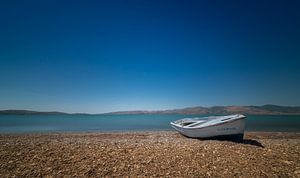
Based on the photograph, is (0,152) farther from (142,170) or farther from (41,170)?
(142,170)

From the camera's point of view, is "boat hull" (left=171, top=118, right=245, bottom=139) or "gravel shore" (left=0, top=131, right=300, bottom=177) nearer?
"gravel shore" (left=0, top=131, right=300, bottom=177)

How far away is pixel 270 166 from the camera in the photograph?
6926 mm

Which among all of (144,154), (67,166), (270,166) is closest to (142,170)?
(144,154)

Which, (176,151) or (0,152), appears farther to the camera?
(176,151)

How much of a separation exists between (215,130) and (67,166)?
11.4 metres

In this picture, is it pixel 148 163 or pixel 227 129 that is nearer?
pixel 148 163

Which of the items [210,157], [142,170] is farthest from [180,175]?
[210,157]

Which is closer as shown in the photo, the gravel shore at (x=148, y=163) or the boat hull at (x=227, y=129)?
the gravel shore at (x=148, y=163)

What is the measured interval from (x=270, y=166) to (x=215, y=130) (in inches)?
323

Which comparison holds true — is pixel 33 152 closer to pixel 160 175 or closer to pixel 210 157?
pixel 160 175

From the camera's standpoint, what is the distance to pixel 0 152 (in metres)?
8.32

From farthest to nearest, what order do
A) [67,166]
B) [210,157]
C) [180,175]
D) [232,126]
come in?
[232,126]
[210,157]
[67,166]
[180,175]

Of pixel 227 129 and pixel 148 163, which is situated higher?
pixel 227 129

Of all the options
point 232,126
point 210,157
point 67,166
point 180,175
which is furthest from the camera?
point 232,126
